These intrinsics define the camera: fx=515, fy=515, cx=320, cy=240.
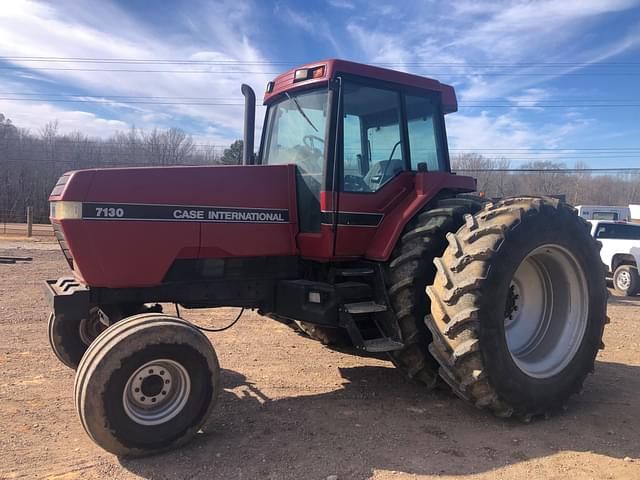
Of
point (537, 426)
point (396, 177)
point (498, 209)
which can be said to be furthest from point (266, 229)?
point (537, 426)

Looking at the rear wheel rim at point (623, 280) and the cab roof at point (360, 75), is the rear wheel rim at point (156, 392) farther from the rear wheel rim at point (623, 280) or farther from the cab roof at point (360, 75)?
the rear wheel rim at point (623, 280)

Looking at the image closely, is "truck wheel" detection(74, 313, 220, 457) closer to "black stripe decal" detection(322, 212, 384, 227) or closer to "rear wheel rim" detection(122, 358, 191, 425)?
"rear wheel rim" detection(122, 358, 191, 425)

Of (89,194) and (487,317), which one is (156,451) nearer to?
(89,194)

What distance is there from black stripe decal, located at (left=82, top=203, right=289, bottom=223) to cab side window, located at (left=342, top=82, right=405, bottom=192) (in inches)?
29.1

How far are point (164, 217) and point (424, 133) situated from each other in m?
2.72

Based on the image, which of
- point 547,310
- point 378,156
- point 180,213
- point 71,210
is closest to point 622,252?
point 547,310

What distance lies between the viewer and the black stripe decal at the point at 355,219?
4.39 m

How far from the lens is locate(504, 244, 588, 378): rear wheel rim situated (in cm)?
462

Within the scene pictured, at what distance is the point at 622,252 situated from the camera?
1290cm

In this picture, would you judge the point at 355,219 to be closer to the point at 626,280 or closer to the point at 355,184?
the point at 355,184

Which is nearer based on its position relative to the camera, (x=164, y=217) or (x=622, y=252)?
(x=164, y=217)

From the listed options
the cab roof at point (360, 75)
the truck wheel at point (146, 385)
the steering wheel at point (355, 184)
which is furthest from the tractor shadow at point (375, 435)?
the cab roof at point (360, 75)

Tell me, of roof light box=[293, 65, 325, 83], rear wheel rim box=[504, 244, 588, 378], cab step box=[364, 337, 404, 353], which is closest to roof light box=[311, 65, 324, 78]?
roof light box=[293, 65, 325, 83]

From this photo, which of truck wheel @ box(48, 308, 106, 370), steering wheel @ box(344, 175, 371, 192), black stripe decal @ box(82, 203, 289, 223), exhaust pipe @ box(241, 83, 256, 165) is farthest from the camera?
exhaust pipe @ box(241, 83, 256, 165)
